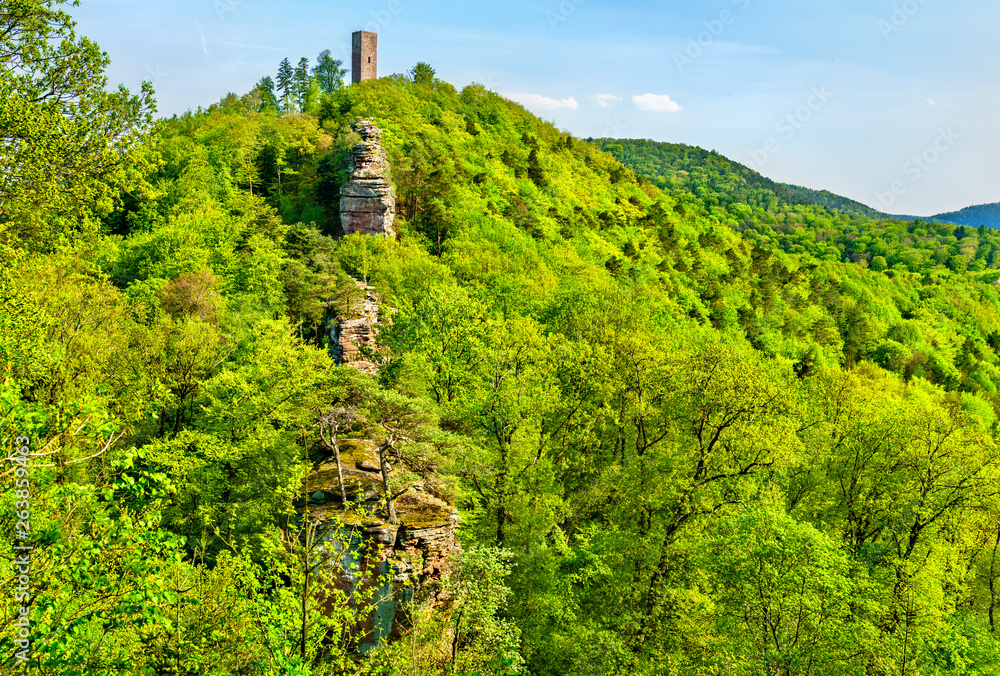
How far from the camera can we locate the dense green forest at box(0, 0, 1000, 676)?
37.3 feet

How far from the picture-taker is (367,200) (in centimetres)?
4522

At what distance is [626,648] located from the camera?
62.6ft

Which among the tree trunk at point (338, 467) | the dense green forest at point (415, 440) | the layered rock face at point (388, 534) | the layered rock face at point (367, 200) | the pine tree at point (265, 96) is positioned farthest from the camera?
the pine tree at point (265, 96)

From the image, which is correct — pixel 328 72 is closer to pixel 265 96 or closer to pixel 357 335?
pixel 265 96

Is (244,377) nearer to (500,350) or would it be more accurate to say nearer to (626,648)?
(500,350)

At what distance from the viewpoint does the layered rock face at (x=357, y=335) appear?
3375 centimetres

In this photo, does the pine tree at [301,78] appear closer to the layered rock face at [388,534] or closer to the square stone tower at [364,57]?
the square stone tower at [364,57]

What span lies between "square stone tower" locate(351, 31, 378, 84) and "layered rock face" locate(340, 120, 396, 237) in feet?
92.5

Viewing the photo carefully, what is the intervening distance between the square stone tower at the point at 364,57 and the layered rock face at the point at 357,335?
143 feet

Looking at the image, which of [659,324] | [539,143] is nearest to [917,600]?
[659,324]

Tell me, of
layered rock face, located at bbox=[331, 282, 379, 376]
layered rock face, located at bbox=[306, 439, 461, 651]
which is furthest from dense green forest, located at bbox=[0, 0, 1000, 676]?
layered rock face, located at bbox=[331, 282, 379, 376]

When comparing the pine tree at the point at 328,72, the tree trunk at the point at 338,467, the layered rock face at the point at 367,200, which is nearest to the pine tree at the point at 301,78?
the pine tree at the point at 328,72

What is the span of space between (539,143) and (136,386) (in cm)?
5730

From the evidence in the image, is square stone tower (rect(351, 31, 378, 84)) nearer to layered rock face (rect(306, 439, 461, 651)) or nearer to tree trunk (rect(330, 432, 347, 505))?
tree trunk (rect(330, 432, 347, 505))
